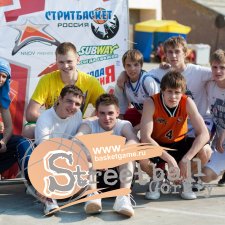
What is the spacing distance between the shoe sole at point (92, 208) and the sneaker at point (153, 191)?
0.76 meters

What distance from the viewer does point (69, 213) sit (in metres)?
5.18

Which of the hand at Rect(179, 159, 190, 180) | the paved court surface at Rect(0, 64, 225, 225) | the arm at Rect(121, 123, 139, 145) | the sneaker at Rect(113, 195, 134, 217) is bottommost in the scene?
the paved court surface at Rect(0, 64, 225, 225)

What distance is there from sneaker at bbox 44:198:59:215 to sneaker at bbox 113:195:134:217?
20.8 inches

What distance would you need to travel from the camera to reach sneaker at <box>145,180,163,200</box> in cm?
568

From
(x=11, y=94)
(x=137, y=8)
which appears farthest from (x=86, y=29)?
A: (x=137, y=8)

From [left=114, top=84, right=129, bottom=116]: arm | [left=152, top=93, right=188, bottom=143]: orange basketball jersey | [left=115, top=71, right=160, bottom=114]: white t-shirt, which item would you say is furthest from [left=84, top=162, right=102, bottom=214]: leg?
[left=114, top=84, right=129, bottom=116]: arm

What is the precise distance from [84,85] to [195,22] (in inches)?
814

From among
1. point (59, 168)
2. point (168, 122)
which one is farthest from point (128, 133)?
point (59, 168)

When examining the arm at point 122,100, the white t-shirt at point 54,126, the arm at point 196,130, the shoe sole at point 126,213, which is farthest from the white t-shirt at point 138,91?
the shoe sole at point 126,213

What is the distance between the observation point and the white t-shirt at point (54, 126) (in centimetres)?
533

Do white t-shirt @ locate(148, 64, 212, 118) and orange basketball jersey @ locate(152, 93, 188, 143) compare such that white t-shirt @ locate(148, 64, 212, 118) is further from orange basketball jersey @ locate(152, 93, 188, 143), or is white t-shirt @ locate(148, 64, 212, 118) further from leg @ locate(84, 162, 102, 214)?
leg @ locate(84, 162, 102, 214)

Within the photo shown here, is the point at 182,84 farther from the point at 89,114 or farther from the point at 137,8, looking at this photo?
the point at 137,8

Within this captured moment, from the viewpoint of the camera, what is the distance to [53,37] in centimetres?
719

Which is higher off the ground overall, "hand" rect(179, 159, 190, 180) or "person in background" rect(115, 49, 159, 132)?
"person in background" rect(115, 49, 159, 132)
